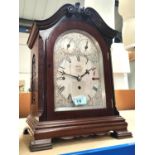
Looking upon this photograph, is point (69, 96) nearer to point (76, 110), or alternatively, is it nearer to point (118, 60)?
point (76, 110)

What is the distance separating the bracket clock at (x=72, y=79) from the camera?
620mm

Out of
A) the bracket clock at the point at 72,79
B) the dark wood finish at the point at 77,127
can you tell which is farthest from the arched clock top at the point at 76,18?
the dark wood finish at the point at 77,127

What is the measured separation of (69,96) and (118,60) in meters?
1.03

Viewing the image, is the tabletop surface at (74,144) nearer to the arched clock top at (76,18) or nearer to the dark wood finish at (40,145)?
the dark wood finish at (40,145)

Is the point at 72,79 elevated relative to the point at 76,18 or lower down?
lower down

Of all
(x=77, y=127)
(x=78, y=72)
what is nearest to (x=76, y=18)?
(x=78, y=72)

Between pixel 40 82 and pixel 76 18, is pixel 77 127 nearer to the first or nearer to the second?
pixel 40 82

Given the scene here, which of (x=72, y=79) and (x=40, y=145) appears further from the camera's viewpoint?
(x=72, y=79)

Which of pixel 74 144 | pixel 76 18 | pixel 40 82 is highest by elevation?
pixel 76 18

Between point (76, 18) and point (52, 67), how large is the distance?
0.20m

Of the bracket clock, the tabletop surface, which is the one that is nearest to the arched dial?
the bracket clock

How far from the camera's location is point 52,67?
2.11 ft
